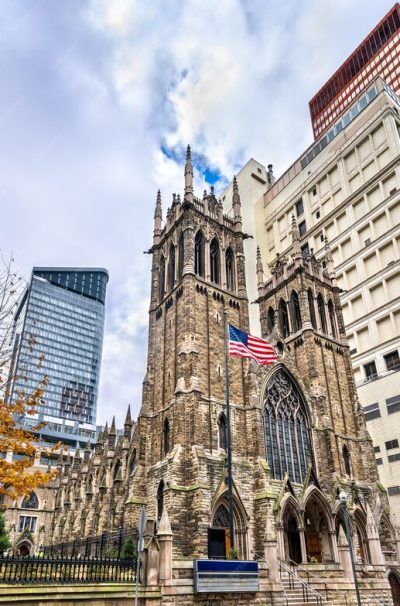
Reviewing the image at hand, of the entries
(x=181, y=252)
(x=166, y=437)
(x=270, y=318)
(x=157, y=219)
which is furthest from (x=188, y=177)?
(x=166, y=437)

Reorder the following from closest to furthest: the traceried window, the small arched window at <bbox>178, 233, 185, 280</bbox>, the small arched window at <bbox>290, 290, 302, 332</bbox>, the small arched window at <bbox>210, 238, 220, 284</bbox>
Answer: the traceried window → the small arched window at <bbox>178, 233, 185, 280</bbox> → the small arched window at <bbox>210, 238, 220, 284</bbox> → the small arched window at <bbox>290, 290, 302, 332</bbox>

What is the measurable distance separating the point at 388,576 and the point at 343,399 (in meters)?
12.6

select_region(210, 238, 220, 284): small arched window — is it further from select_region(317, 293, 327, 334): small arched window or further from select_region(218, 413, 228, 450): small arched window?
select_region(218, 413, 228, 450): small arched window

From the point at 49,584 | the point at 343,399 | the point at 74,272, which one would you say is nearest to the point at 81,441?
the point at 74,272

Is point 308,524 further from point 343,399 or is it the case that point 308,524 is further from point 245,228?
point 245,228

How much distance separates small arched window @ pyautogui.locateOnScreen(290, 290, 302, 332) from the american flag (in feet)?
43.7

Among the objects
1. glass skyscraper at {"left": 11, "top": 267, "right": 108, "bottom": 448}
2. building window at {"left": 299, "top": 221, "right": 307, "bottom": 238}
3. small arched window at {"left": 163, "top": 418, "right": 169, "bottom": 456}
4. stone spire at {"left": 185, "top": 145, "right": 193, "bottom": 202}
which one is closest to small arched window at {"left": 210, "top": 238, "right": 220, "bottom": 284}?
stone spire at {"left": 185, "top": 145, "right": 193, "bottom": 202}

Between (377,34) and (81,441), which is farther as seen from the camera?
(81,441)

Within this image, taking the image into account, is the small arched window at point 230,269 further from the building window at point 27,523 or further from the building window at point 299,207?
the building window at point 27,523

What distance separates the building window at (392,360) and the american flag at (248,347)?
19872mm

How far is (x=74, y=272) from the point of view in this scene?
17325cm

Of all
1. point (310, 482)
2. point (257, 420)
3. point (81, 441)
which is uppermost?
point (81, 441)

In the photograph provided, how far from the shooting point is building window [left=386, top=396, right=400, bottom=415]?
132 ft

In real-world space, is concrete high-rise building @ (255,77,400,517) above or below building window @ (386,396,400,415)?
above
